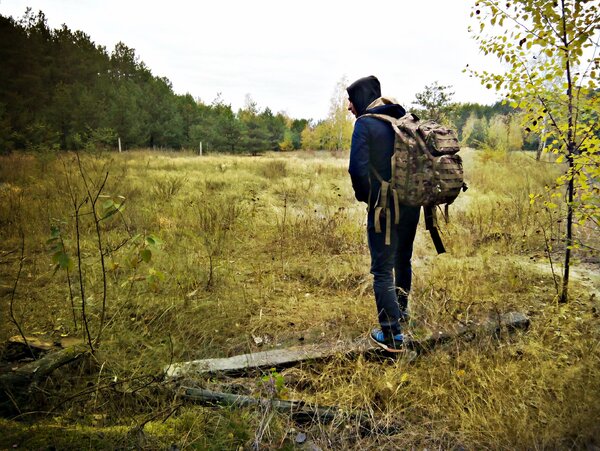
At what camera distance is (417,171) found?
2611mm

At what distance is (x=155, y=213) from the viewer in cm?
658

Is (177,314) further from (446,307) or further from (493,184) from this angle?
(493,184)

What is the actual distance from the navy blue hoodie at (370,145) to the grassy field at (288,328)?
1.33m

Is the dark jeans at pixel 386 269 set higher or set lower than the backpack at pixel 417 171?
lower

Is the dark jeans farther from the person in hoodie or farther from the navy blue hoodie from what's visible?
the navy blue hoodie

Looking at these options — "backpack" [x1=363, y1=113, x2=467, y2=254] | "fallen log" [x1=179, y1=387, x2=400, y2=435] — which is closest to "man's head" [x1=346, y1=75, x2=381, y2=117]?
"backpack" [x1=363, y1=113, x2=467, y2=254]

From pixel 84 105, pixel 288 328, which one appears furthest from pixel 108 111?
pixel 288 328

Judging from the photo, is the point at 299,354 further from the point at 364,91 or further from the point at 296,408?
the point at 364,91

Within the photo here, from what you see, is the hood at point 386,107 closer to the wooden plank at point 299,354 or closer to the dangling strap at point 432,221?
the dangling strap at point 432,221

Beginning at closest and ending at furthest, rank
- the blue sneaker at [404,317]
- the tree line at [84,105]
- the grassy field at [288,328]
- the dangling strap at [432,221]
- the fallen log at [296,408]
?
1. the grassy field at [288,328]
2. the fallen log at [296,408]
3. the dangling strap at [432,221]
4. the blue sneaker at [404,317]
5. the tree line at [84,105]

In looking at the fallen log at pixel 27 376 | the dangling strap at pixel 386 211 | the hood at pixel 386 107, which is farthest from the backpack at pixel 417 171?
the fallen log at pixel 27 376

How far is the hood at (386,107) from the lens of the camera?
2.76m

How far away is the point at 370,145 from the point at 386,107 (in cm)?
34

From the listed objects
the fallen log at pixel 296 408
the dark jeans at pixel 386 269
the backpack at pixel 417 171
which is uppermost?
the backpack at pixel 417 171
